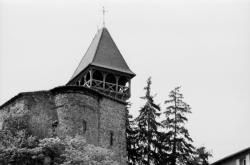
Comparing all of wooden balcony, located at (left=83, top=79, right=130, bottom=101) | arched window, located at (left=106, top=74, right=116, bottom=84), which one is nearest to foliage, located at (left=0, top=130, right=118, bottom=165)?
wooden balcony, located at (left=83, top=79, right=130, bottom=101)

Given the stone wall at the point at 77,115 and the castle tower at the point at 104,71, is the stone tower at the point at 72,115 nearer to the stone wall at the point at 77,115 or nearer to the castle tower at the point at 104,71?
the stone wall at the point at 77,115

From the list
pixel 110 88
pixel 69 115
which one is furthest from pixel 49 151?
pixel 110 88

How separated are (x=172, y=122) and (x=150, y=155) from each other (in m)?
2.93

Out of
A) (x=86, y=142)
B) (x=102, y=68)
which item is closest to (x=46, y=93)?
(x=86, y=142)

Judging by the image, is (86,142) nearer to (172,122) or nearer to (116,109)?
(116,109)

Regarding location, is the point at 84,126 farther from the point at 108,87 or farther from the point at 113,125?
the point at 108,87

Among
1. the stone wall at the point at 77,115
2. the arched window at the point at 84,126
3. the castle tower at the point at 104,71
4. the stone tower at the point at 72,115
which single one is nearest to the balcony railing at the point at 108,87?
the castle tower at the point at 104,71

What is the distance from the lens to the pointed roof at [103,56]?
145 ft

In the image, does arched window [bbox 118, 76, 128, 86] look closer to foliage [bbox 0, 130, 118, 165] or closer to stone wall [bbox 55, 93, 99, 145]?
stone wall [bbox 55, 93, 99, 145]

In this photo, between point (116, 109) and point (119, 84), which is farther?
point (119, 84)

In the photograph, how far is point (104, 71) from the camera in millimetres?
43656

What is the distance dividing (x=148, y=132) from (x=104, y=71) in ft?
19.1

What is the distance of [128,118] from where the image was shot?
142ft

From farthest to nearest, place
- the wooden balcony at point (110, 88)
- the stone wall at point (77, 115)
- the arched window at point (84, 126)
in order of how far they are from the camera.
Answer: the wooden balcony at point (110, 88)
the arched window at point (84, 126)
the stone wall at point (77, 115)
